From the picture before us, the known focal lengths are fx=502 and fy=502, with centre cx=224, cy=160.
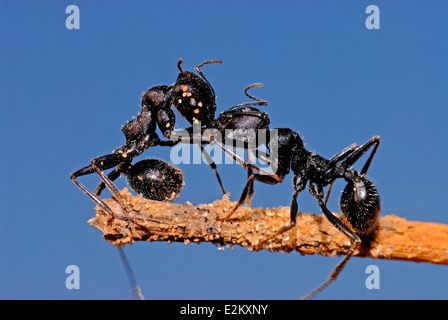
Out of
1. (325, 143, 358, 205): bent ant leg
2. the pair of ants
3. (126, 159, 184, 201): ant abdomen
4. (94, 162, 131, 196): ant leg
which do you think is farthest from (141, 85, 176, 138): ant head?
(325, 143, 358, 205): bent ant leg

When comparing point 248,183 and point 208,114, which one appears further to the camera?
point 208,114

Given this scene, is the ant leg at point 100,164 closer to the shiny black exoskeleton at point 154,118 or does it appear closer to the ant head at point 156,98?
the shiny black exoskeleton at point 154,118

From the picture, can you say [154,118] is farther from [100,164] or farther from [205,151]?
[100,164]

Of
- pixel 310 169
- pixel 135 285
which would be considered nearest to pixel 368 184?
pixel 310 169

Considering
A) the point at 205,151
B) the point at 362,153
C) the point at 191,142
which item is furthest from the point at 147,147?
the point at 362,153

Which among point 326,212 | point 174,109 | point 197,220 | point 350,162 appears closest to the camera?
point 197,220

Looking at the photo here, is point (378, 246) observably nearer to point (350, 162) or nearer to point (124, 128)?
point (350, 162)

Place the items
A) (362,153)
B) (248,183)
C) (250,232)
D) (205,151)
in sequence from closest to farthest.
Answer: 1. (250,232)
2. (248,183)
3. (362,153)
4. (205,151)

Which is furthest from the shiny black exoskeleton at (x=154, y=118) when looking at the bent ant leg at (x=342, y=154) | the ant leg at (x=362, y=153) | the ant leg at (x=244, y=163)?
the ant leg at (x=362, y=153)
